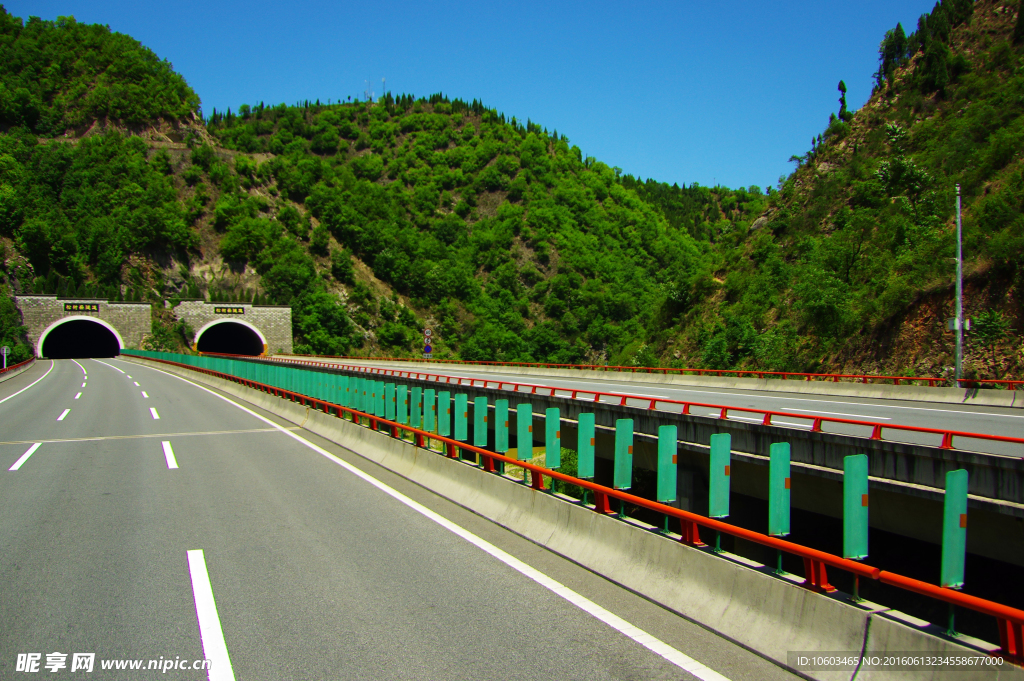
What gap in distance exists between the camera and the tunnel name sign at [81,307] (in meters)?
79.8

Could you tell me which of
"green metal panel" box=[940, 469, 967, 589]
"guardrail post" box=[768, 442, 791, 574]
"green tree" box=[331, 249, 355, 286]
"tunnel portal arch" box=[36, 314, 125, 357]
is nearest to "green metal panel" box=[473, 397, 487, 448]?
"guardrail post" box=[768, 442, 791, 574]

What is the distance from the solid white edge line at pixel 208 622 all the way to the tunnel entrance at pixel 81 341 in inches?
3733

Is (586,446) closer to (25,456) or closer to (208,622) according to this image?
(208,622)

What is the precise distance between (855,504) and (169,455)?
1274 cm

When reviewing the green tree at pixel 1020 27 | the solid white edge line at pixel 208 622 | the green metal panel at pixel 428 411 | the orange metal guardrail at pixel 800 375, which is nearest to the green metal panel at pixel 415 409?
the green metal panel at pixel 428 411

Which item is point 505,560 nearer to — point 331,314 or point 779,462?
point 779,462

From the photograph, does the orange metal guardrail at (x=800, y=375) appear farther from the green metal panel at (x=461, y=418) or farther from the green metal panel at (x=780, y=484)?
the green metal panel at (x=780, y=484)

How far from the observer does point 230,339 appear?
336 ft

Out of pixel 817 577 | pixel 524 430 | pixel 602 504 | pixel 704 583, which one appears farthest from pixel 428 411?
pixel 817 577

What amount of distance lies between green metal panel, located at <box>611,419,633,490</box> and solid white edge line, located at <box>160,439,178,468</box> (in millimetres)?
8783

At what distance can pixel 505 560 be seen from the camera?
6.66 m

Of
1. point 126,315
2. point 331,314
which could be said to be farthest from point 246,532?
point 331,314

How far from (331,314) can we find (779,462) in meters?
107

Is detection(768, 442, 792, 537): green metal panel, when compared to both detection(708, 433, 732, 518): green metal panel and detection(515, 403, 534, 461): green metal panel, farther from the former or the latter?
detection(515, 403, 534, 461): green metal panel
